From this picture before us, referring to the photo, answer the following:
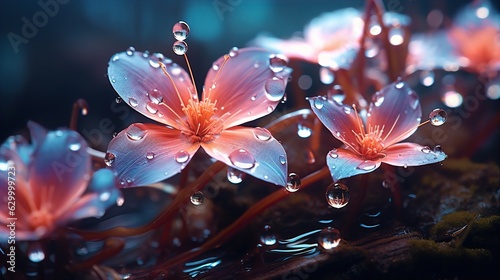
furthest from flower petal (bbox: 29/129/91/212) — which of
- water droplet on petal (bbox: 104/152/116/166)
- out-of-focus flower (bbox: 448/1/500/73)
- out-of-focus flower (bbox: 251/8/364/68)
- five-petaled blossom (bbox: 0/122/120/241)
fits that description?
out-of-focus flower (bbox: 448/1/500/73)

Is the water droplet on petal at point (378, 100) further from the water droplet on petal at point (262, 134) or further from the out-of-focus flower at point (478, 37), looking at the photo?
the out-of-focus flower at point (478, 37)

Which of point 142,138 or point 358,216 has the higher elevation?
point 142,138

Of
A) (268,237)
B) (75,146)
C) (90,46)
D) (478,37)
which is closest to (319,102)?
(268,237)

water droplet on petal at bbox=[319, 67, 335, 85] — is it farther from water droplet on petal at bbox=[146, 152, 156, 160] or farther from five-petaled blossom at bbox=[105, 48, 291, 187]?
water droplet on petal at bbox=[146, 152, 156, 160]

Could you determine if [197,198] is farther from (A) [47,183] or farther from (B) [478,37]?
(B) [478,37]

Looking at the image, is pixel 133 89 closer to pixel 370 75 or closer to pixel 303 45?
pixel 303 45

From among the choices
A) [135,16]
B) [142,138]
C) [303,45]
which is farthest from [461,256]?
[135,16]
